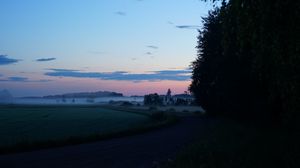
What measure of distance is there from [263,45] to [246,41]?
62 centimetres

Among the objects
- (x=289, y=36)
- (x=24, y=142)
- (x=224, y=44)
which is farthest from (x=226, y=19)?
(x=24, y=142)

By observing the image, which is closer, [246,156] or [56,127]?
[246,156]

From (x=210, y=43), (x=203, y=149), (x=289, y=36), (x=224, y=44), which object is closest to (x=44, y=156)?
(x=203, y=149)

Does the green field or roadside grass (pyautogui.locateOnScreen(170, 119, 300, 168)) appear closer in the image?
roadside grass (pyautogui.locateOnScreen(170, 119, 300, 168))

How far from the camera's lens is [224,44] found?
11789 millimetres

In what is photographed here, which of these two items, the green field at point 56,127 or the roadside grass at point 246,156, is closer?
the roadside grass at point 246,156

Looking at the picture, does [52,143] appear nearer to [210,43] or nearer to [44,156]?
[44,156]

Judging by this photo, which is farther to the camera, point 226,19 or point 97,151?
point 97,151

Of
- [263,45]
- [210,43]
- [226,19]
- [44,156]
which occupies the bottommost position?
[44,156]

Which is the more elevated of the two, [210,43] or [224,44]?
[210,43]

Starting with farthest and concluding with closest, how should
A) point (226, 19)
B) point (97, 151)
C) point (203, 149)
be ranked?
point (97, 151) < point (203, 149) < point (226, 19)

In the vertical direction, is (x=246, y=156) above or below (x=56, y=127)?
below

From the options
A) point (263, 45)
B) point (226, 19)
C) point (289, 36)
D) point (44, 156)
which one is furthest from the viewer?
point (44, 156)

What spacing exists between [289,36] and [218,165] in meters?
6.52
